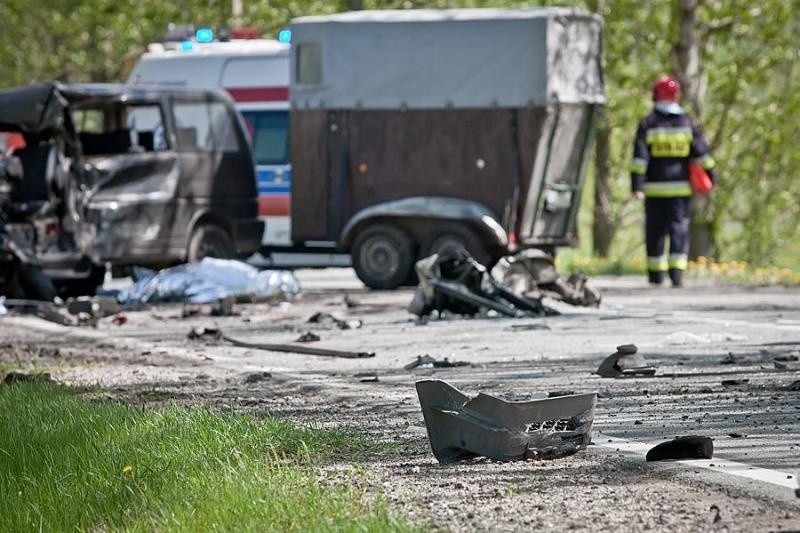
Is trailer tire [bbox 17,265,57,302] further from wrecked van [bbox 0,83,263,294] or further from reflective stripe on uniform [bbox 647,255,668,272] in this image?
reflective stripe on uniform [bbox 647,255,668,272]

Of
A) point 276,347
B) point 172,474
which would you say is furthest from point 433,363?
point 172,474

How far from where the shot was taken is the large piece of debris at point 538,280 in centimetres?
1619

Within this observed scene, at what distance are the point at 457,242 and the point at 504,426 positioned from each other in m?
13.3

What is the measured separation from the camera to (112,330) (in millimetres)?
15742

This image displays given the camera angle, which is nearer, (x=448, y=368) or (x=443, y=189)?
(x=448, y=368)

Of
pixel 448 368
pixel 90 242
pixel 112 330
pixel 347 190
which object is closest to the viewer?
pixel 448 368

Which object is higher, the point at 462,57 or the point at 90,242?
the point at 462,57

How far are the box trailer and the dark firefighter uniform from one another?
1047 mm

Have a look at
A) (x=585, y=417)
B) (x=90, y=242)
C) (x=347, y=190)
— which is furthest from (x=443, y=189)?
(x=585, y=417)

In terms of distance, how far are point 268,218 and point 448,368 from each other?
1153cm

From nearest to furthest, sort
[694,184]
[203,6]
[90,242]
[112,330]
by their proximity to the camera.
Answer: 1. [112,330]
2. [90,242]
3. [694,184]
4. [203,6]

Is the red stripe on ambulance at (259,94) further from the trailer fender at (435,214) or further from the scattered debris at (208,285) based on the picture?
the scattered debris at (208,285)

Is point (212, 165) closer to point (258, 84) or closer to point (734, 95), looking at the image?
point (258, 84)

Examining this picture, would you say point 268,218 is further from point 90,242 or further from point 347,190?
point 90,242
